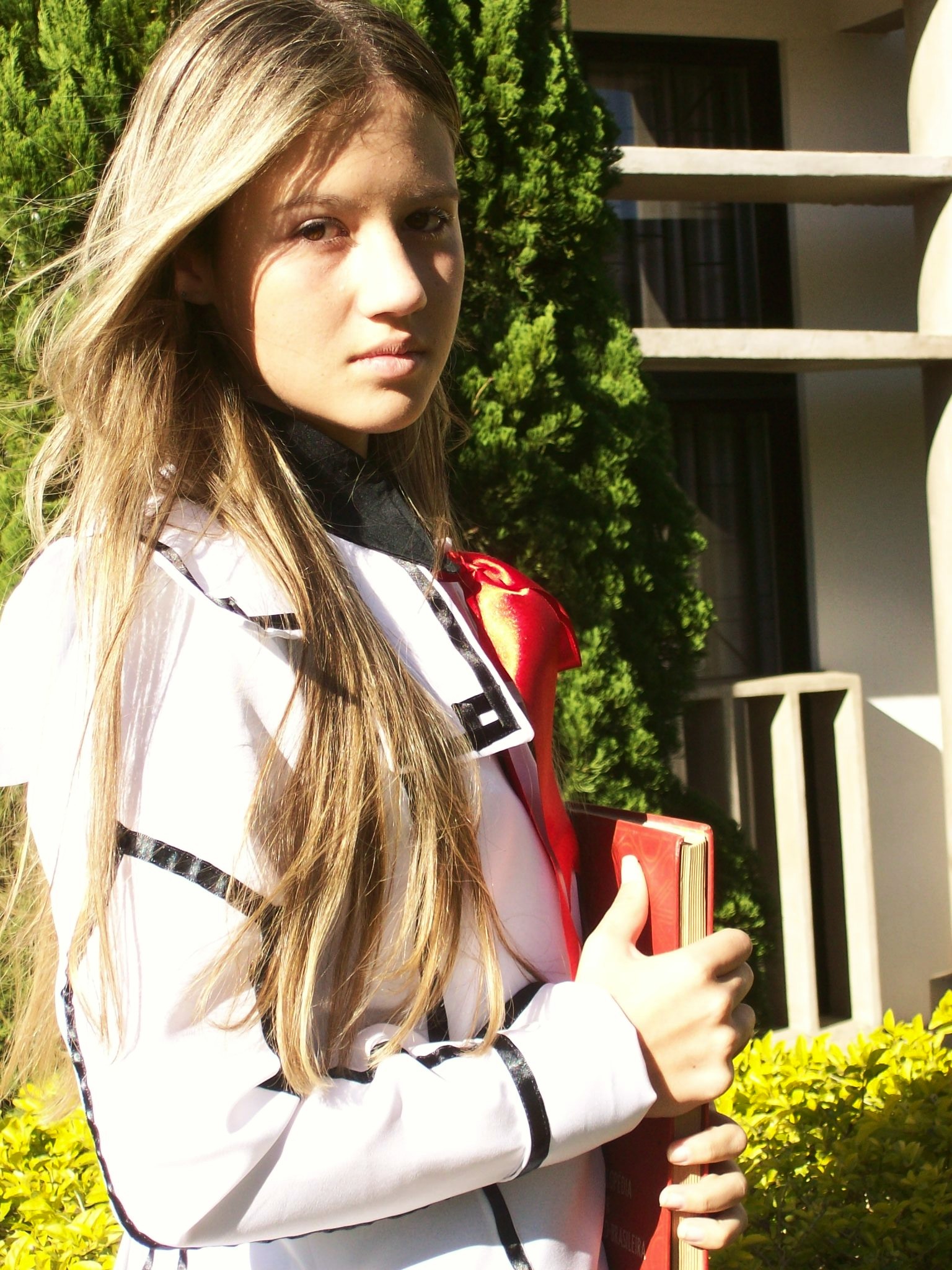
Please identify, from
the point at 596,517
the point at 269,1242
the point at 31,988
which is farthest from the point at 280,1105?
the point at 596,517

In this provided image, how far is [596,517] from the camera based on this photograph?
3115 mm

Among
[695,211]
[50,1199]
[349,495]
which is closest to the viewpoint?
[349,495]

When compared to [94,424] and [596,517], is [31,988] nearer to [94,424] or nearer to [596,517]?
[94,424]

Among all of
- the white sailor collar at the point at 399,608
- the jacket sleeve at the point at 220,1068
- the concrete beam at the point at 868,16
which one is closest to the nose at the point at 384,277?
the white sailor collar at the point at 399,608

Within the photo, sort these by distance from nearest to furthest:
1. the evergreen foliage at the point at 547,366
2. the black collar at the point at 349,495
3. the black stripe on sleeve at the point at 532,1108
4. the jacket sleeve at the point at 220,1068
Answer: the jacket sleeve at the point at 220,1068 → the black stripe on sleeve at the point at 532,1108 → the black collar at the point at 349,495 → the evergreen foliage at the point at 547,366

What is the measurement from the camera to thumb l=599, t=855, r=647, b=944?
1.14 meters

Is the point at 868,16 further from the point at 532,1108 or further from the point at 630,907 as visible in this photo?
the point at 532,1108

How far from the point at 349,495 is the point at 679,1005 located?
0.58 meters

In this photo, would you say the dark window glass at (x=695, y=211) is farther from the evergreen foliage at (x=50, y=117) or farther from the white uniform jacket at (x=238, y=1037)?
the white uniform jacket at (x=238, y=1037)

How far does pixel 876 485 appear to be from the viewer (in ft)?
15.8

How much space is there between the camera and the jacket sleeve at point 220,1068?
2.83 feet

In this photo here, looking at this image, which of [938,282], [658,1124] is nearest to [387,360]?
[658,1124]

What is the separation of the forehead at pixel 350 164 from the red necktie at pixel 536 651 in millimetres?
395

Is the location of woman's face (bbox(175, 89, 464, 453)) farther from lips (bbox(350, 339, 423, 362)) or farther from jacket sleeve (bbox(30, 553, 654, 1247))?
jacket sleeve (bbox(30, 553, 654, 1247))
